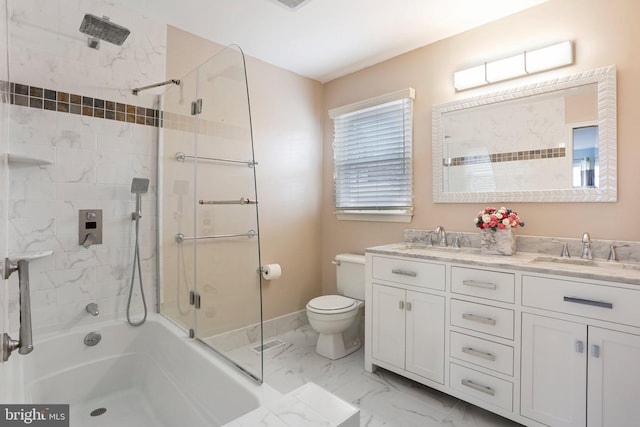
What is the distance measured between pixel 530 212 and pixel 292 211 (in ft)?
6.21

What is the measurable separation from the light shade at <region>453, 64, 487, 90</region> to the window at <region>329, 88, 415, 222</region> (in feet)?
1.19

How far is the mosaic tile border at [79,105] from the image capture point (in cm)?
177

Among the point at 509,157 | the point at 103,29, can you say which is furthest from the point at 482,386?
the point at 103,29

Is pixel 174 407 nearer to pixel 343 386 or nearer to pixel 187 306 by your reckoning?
pixel 187 306

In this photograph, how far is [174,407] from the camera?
1.74 meters

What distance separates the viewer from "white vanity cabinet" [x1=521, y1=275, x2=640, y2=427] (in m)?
1.37

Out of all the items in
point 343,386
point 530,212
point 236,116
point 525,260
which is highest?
point 236,116

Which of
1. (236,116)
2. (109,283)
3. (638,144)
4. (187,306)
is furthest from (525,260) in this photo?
(109,283)

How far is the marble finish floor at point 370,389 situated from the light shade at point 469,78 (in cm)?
205

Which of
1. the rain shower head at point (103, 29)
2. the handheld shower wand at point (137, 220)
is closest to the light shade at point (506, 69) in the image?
the rain shower head at point (103, 29)

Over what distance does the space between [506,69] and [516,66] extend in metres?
0.06

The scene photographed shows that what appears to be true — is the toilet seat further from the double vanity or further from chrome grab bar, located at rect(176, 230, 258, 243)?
chrome grab bar, located at rect(176, 230, 258, 243)

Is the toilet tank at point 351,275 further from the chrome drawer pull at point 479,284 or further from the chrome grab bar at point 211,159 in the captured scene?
the chrome grab bar at point 211,159

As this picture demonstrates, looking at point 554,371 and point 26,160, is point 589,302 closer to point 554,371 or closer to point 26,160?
point 554,371
